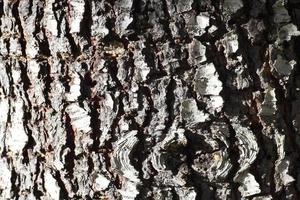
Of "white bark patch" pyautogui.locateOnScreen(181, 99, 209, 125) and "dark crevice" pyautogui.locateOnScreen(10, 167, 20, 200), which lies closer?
"white bark patch" pyautogui.locateOnScreen(181, 99, 209, 125)

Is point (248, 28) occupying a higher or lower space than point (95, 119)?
higher

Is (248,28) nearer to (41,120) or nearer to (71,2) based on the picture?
(71,2)

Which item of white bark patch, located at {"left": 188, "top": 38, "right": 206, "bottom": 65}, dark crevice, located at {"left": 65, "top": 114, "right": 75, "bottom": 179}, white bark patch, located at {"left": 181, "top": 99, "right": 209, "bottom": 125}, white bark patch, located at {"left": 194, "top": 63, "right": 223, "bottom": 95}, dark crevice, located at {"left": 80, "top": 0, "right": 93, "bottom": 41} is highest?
dark crevice, located at {"left": 80, "top": 0, "right": 93, "bottom": 41}

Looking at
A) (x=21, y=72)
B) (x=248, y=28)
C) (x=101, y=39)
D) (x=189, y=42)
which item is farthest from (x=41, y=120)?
(x=248, y=28)

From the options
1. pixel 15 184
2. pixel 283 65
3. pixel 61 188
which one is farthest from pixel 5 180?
pixel 283 65

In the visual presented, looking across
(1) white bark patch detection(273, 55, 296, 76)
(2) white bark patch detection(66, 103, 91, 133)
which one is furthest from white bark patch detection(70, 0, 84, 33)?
(1) white bark patch detection(273, 55, 296, 76)

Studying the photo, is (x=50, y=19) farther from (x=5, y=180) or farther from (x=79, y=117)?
(x=5, y=180)

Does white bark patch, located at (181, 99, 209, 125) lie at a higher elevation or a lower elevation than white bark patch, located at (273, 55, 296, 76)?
lower

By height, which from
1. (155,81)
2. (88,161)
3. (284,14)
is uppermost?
(284,14)

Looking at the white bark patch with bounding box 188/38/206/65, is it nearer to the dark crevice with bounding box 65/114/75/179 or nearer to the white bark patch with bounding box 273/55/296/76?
the white bark patch with bounding box 273/55/296/76
